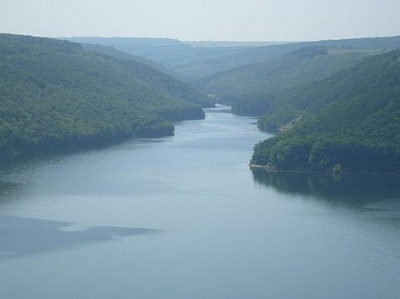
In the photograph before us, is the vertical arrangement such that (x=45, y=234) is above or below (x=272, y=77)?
below

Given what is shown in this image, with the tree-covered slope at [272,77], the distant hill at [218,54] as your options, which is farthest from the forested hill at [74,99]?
the distant hill at [218,54]

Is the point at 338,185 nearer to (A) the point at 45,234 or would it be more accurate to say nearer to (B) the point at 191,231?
(B) the point at 191,231

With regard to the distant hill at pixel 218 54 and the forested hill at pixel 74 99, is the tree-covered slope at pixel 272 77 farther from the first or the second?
the distant hill at pixel 218 54

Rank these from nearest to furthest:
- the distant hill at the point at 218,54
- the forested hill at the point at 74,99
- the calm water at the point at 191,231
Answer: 1. the calm water at the point at 191,231
2. the forested hill at the point at 74,99
3. the distant hill at the point at 218,54

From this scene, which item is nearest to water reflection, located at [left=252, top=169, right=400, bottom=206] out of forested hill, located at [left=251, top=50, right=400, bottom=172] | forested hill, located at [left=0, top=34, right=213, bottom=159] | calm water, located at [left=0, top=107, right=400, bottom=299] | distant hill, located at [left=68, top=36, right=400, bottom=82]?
calm water, located at [left=0, top=107, right=400, bottom=299]

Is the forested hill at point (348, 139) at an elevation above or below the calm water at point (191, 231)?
above

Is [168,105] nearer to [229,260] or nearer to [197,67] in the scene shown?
[229,260]

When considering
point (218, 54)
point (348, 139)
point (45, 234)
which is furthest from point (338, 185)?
point (218, 54)
